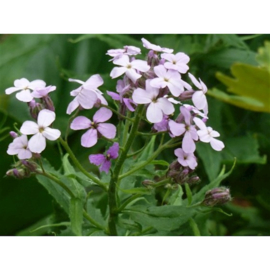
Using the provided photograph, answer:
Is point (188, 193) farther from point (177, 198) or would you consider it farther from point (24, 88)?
point (24, 88)

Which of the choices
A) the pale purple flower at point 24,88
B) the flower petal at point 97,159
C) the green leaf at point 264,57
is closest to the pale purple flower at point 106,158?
the flower petal at point 97,159

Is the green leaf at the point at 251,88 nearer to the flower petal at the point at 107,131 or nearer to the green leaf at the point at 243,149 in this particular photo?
the flower petal at the point at 107,131

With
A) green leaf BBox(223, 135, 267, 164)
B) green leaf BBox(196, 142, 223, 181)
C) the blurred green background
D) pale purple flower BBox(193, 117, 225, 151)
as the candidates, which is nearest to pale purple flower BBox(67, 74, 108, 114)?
pale purple flower BBox(193, 117, 225, 151)

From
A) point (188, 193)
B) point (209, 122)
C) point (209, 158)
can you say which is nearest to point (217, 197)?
point (188, 193)

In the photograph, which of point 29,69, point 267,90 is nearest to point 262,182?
point 29,69

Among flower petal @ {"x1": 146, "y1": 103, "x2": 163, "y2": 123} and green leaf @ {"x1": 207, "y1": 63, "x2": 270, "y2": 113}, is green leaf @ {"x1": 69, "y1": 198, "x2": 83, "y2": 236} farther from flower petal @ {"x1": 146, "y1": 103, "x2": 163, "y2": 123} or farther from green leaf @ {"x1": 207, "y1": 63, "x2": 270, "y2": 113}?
green leaf @ {"x1": 207, "y1": 63, "x2": 270, "y2": 113}

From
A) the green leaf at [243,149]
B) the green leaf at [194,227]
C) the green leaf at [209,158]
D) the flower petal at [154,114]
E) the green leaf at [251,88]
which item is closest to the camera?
the green leaf at [251,88]
